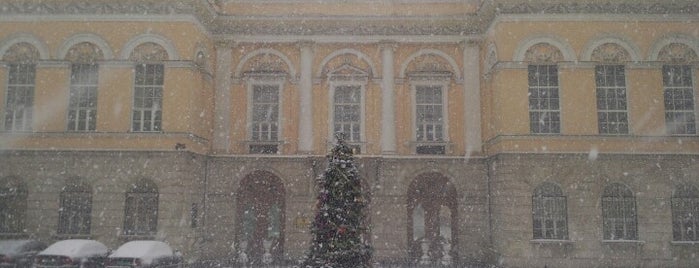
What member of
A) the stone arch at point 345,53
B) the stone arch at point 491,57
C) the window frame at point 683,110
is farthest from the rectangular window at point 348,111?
the window frame at point 683,110

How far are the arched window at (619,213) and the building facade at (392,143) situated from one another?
0.18 feet

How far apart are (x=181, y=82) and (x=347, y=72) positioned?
24.0ft

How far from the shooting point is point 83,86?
24562 millimetres

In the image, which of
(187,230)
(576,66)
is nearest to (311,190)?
(187,230)

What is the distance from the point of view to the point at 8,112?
24.7 meters

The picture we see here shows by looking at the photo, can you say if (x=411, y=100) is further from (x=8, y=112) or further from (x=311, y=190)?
(x=8, y=112)

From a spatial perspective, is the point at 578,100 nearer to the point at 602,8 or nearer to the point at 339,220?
the point at 602,8

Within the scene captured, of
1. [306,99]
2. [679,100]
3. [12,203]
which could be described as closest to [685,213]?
[679,100]

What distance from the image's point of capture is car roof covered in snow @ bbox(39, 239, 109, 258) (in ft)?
64.3

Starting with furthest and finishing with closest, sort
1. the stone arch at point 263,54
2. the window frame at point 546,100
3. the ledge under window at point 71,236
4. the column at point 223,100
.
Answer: the stone arch at point 263,54 < the column at point 223,100 < the window frame at point 546,100 < the ledge under window at point 71,236

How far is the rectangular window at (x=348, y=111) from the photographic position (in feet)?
89.2

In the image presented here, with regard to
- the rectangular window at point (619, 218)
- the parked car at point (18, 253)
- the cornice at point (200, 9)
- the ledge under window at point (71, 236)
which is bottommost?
the parked car at point (18, 253)

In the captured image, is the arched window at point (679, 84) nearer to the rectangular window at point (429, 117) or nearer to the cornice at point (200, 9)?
the cornice at point (200, 9)

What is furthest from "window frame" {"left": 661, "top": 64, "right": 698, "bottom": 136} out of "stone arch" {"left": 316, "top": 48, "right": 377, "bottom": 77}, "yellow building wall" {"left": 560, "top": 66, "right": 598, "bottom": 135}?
"stone arch" {"left": 316, "top": 48, "right": 377, "bottom": 77}
